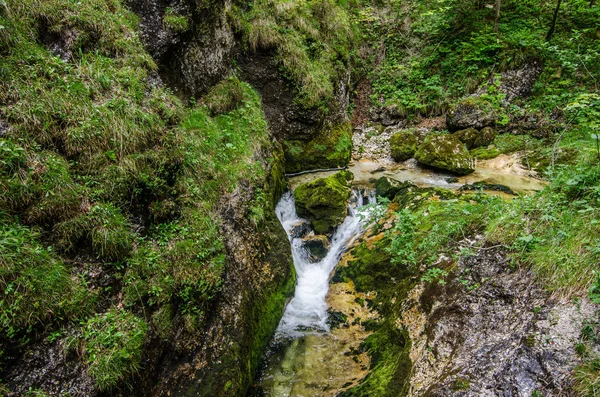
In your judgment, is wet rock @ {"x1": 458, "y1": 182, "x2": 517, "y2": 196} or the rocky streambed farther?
wet rock @ {"x1": 458, "y1": 182, "x2": 517, "y2": 196}

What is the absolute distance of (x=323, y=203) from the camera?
796 centimetres

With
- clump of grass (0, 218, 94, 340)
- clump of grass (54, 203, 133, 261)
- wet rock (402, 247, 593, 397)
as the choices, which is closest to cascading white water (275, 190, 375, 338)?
wet rock (402, 247, 593, 397)

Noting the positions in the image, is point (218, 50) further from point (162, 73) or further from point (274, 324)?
point (274, 324)

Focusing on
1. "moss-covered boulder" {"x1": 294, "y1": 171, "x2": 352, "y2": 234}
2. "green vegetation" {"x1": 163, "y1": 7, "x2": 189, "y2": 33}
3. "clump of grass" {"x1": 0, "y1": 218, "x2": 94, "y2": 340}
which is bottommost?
"moss-covered boulder" {"x1": 294, "y1": 171, "x2": 352, "y2": 234}

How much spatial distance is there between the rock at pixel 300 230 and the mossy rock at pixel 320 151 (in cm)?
295

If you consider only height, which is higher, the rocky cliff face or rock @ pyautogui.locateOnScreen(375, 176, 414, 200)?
the rocky cliff face

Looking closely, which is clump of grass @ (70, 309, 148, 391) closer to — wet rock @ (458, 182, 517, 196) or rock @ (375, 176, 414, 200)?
rock @ (375, 176, 414, 200)

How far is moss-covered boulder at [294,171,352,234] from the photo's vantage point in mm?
7881

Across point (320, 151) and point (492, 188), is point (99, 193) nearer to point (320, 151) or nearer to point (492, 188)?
point (320, 151)

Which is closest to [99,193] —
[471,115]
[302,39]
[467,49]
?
[302,39]

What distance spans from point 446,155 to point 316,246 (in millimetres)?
5342

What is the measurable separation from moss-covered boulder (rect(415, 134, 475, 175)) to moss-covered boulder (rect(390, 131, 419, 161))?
1.65ft

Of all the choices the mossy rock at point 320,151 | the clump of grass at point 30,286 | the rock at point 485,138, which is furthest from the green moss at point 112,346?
the rock at point 485,138

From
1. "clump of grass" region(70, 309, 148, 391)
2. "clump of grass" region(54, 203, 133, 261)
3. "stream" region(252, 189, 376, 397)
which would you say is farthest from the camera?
"stream" region(252, 189, 376, 397)
